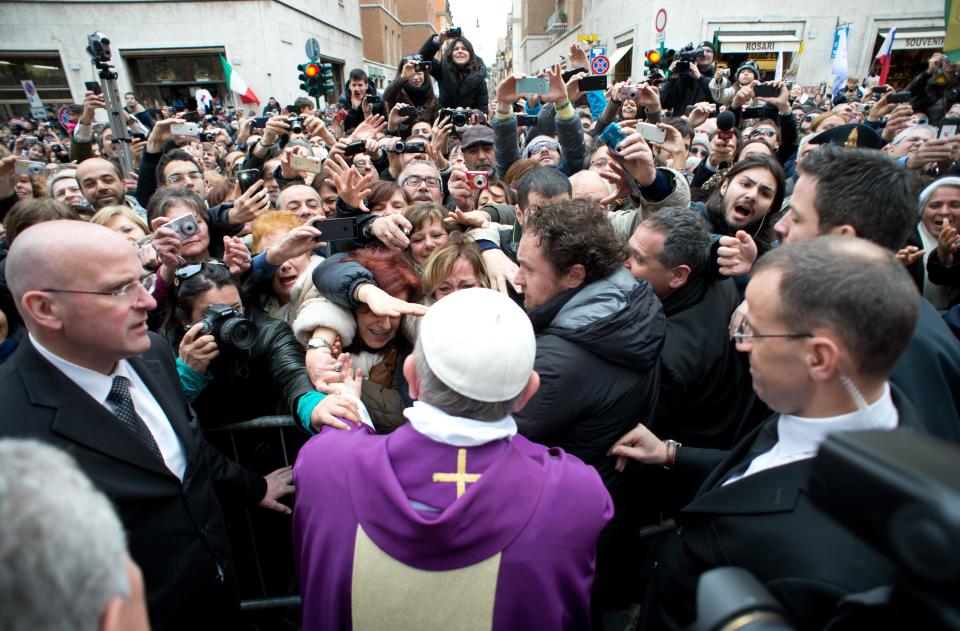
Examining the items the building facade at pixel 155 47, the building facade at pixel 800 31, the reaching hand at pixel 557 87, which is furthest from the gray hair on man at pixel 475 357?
the building facade at pixel 155 47

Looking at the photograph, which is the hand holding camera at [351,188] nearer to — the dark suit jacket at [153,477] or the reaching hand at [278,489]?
the dark suit jacket at [153,477]

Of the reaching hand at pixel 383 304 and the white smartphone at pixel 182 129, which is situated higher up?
the white smartphone at pixel 182 129

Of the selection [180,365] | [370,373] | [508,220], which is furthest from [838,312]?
[508,220]

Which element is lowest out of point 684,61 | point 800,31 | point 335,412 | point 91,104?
point 335,412

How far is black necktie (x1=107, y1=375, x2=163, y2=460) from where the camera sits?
1687 mm

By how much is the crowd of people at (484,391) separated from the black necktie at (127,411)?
11 millimetres

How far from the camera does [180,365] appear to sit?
223cm

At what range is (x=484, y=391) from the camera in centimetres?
129

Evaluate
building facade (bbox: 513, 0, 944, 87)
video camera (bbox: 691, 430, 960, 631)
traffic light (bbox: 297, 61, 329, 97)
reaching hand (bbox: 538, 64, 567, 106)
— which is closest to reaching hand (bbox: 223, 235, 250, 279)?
video camera (bbox: 691, 430, 960, 631)

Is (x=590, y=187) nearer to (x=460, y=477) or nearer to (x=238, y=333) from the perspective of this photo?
(x=238, y=333)

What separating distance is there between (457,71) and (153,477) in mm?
8107

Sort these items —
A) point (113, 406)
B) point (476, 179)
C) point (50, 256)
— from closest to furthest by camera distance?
1. point (50, 256)
2. point (113, 406)
3. point (476, 179)

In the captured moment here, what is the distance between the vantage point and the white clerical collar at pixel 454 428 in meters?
1.29

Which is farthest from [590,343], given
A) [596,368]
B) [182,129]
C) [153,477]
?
[182,129]
